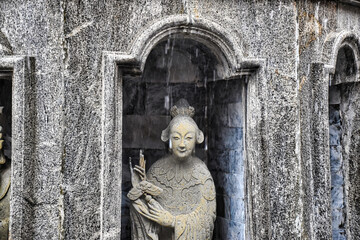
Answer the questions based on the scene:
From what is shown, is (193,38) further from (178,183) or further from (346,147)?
(346,147)

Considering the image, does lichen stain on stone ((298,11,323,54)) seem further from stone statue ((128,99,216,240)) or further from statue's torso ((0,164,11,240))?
statue's torso ((0,164,11,240))

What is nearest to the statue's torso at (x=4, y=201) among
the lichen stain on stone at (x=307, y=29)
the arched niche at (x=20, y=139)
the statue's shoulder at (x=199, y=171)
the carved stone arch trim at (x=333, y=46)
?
the arched niche at (x=20, y=139)

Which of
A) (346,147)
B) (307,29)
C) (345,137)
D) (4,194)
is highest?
(307,29)

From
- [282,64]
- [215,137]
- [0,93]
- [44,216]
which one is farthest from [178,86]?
[44,216]

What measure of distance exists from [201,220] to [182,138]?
2.70ft

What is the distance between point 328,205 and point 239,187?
2.97 feet

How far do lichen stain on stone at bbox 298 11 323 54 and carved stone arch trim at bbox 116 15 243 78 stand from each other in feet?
2.32

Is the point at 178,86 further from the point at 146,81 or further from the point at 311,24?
the point at 311,24

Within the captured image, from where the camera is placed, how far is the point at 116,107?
11.1 ft

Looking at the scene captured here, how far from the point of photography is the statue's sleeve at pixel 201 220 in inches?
145

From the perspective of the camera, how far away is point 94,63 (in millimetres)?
3316

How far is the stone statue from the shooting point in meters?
3.69

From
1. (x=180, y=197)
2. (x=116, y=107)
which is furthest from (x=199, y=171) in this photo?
(x=116, y=107)

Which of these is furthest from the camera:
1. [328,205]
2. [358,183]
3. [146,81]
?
[146,81]
